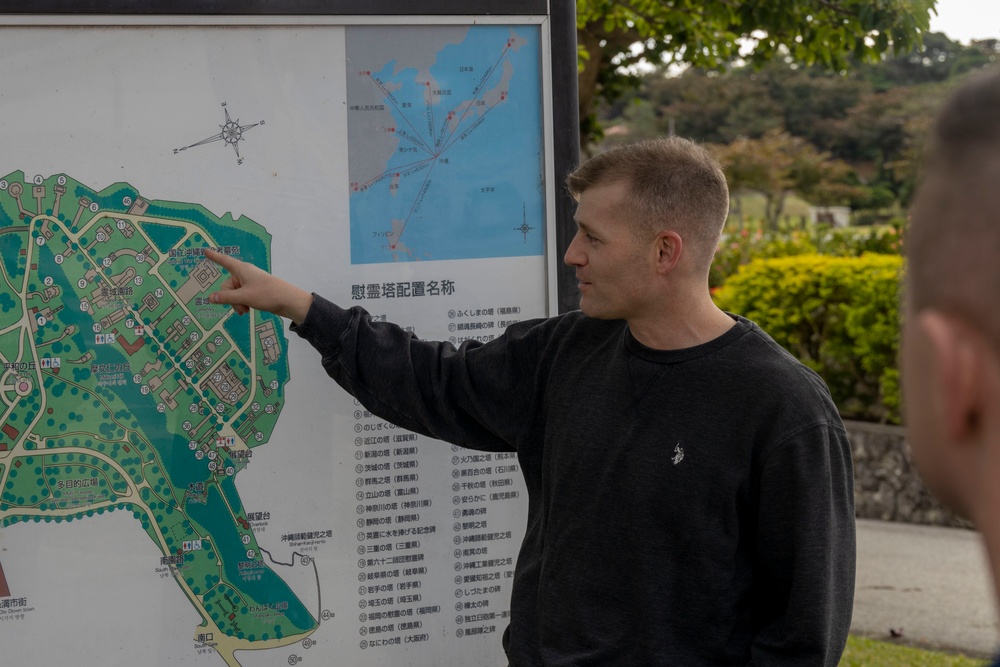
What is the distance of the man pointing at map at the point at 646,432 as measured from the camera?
1.96 m

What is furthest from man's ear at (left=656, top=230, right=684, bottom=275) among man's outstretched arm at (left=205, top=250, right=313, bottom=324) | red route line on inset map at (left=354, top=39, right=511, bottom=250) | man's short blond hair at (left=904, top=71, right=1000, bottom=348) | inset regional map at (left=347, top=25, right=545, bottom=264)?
man's short blond hair at (left=904, top=71, right=1000, bottom=348)

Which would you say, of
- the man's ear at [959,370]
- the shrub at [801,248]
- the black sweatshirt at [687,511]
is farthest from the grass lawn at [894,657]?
the shrub at [801,248]

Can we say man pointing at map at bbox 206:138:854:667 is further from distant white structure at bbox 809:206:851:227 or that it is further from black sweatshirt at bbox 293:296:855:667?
distant white structure at bbox 809:206:851:227

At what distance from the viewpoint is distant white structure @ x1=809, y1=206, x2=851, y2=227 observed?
76.7 feet

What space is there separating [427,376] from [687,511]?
67 cm

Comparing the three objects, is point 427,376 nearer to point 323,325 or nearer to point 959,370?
point 323,325

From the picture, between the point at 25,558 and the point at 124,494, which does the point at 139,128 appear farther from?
the point at 25,558

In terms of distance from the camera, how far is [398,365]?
7.50 ft

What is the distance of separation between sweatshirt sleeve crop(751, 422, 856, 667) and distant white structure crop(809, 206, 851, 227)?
22.2 m

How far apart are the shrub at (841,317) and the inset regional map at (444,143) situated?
5218mm

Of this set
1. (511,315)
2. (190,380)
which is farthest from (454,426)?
(190,380)

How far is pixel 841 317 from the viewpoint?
7559 millimetres

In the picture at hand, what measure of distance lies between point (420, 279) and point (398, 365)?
0.28 m

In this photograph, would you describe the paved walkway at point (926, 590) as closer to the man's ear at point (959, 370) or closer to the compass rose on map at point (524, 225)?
the compass rose on map at point (524, 225)
